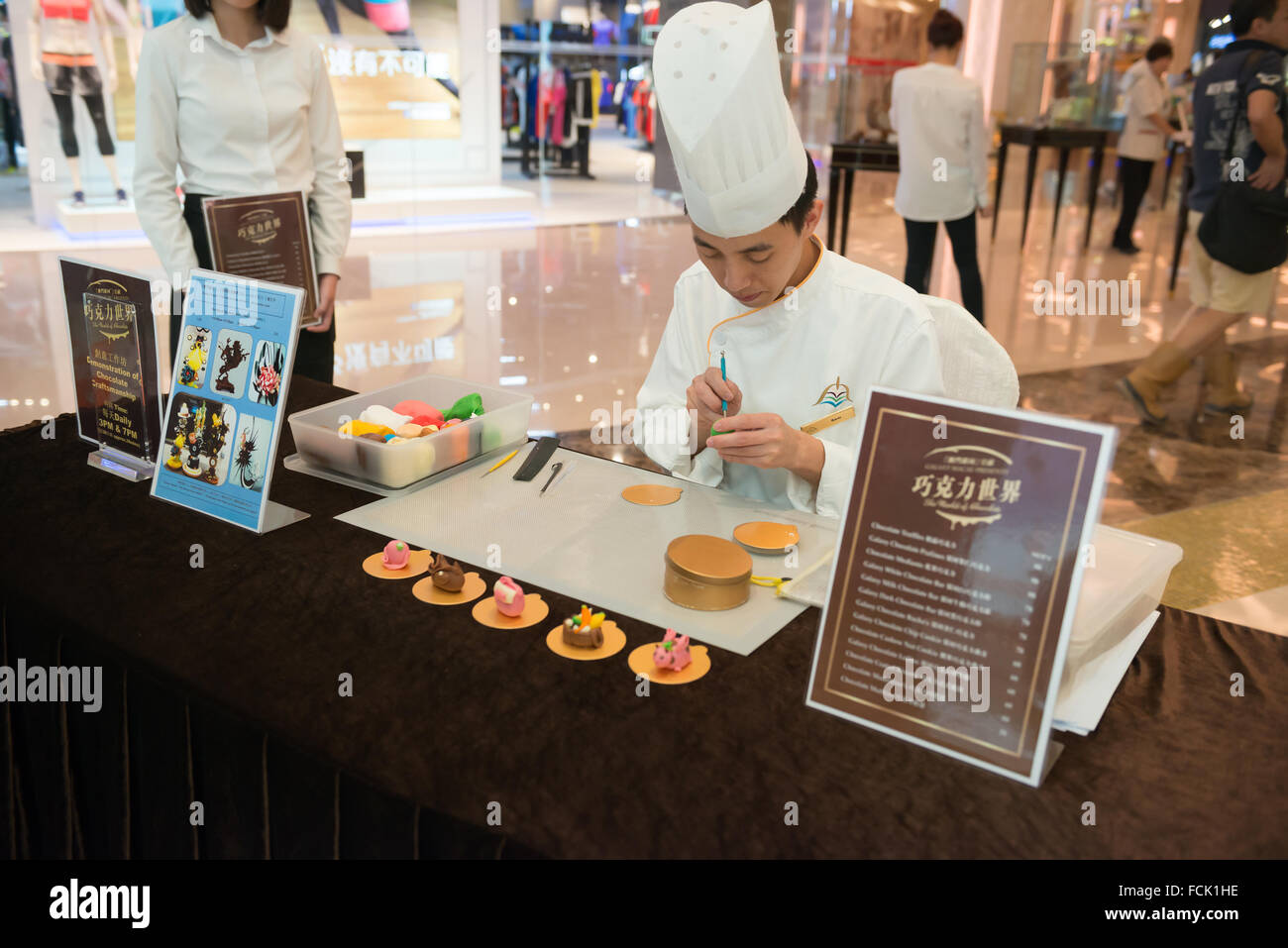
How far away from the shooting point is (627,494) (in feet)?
4.66

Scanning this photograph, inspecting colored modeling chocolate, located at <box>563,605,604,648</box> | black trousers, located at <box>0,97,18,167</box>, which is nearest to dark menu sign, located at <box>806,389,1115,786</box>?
colored modeling chocolate, located at <box>563,605,604,648</box>

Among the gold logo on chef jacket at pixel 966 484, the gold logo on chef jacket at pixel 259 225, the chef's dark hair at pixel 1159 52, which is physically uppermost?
the chef's dark hair at pixel 1159 52

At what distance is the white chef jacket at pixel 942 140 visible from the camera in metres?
4.68

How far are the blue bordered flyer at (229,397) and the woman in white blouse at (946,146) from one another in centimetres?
401

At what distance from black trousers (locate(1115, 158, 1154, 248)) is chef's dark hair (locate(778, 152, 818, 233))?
7359mm

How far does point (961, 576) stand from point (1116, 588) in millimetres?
292

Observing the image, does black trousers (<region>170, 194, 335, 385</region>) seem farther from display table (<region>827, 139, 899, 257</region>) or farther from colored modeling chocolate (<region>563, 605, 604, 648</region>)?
display table (<region>827, 139, 899, 257</region>)

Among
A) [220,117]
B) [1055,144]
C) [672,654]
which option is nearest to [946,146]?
[1055,144]

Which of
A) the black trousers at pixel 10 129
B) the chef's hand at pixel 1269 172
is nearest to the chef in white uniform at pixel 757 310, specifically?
the chef's hand at pixel 1269 172

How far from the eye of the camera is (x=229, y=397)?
1.34 metres

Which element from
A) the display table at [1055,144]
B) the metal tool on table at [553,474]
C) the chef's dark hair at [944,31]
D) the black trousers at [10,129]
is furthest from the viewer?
the black trousers at [10,129]

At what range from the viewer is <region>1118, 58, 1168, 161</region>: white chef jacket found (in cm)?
739

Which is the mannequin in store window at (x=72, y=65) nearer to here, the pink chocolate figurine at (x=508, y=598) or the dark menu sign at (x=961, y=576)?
the pink chocolate figurine at (x=508, y=598)
